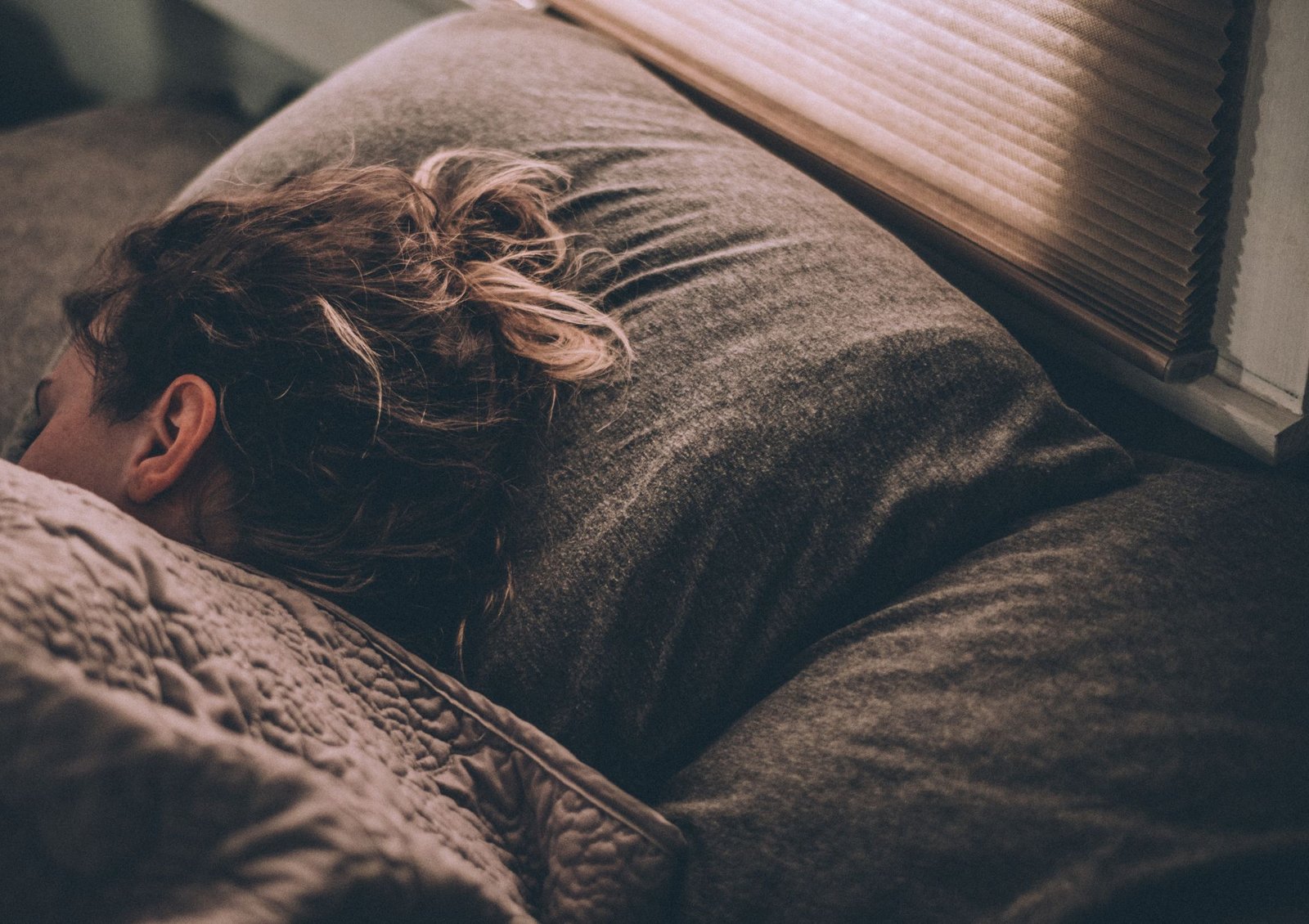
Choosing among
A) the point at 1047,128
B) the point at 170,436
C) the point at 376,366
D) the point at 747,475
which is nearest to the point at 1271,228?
the point at 1047,128

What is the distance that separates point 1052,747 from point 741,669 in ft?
0.64

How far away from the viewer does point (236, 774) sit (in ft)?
1.40

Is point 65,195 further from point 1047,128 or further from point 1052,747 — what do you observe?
point 1052,747

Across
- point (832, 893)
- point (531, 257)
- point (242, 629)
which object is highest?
point (531, 257)

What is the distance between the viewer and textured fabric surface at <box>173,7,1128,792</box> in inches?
23.7

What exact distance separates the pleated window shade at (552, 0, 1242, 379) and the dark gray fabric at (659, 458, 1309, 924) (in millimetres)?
216

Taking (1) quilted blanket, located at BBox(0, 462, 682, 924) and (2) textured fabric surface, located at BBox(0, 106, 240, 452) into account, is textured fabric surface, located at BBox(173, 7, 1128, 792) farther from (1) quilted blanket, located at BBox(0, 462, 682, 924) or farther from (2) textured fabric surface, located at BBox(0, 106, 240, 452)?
(2) textured fabric surface, located at BBox(0, 106, 240, 452)

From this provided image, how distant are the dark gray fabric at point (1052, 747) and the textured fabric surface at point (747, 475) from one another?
4 cm

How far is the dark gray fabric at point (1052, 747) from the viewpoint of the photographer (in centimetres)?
45

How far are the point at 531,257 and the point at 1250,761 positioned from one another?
59 cm

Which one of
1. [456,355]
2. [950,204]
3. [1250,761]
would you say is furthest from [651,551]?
[950,204]

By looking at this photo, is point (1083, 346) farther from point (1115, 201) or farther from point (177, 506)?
point (177, 506)

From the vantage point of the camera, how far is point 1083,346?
83 cm

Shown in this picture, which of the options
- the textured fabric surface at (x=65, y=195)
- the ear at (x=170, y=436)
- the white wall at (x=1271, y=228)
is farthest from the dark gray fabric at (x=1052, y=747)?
the textured fabric surface at (x=65, y=195)
